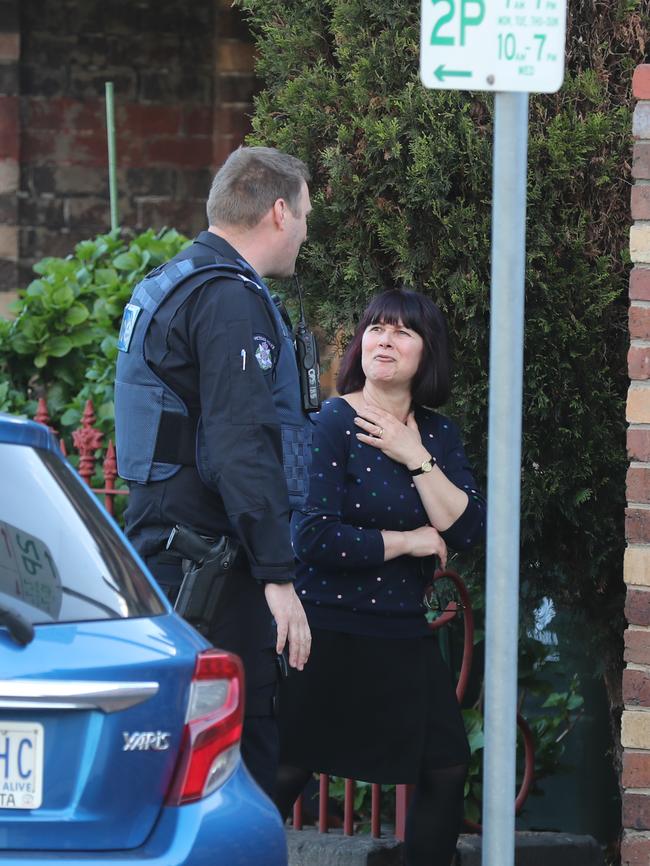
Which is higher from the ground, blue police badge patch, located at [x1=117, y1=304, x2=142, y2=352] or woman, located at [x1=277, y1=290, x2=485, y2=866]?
blue police badge patch, located at [x1=117, y1=304, x2=142, y2=352]

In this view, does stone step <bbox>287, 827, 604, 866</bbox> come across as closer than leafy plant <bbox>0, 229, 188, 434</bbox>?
Yes

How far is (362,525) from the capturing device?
4.25 m

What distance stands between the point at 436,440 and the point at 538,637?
1550 millimetres

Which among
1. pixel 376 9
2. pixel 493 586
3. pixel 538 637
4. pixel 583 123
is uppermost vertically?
pixel 376 9

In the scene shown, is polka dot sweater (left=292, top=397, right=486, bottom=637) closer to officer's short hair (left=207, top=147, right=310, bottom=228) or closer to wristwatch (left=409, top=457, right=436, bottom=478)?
wristwatch (left=409, top=457, right=436, bottom=478)

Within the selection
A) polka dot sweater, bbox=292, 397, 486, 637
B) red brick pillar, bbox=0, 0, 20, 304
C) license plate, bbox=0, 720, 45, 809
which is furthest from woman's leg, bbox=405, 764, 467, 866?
red brick pillar, bbox=0, 0, 20, 304

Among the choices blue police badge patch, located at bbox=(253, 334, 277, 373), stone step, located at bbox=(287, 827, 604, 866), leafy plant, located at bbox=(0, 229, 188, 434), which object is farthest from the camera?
leafy plant, located at bbox=(0, 229, 188, 434)

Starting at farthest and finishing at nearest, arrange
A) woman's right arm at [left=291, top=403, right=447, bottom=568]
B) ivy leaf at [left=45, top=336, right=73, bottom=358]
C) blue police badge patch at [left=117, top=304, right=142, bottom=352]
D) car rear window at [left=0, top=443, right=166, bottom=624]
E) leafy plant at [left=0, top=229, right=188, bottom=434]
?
1. ivy leaf at [left=45, top=336, right=73, bottom=358]
2. leafy plant at [left=0, top=229, right=188, bottom=434]
3. woman's right arm at [left=291, top=403, right=447, bottom=568]
4. blue police badge patch at [left=117, top=304, right=142, bottom=352]
5. car rear window at [left=0, top=443, right=166, bottom=624]

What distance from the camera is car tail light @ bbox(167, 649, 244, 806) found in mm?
2822

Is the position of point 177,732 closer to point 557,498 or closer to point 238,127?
point 557,498

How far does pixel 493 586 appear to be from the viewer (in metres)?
3.04

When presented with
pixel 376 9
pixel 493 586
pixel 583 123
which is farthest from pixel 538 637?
pixel 493 586

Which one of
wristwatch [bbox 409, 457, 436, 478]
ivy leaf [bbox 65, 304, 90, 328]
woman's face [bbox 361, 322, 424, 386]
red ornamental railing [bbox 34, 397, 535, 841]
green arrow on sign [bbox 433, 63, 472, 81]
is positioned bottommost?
red ornamental railing [bbox 34, 397, 535, 841]

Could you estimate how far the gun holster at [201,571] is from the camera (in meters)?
3.67
